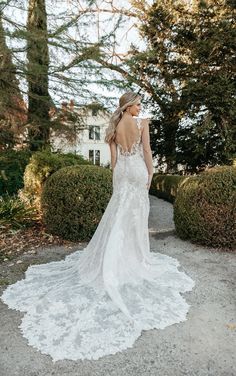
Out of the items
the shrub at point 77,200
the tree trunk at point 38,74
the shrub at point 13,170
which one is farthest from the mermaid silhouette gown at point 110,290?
the shrub at point 13,170

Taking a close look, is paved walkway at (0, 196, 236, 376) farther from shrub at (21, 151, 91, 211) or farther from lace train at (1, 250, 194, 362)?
shrub at (21, 151, 91, 211)

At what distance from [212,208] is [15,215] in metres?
4.17

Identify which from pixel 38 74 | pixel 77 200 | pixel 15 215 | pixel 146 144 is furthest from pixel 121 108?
pixel 15 215

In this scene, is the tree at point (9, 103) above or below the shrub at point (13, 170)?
above

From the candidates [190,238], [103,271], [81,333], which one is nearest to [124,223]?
[103,271]

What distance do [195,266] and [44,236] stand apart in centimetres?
295

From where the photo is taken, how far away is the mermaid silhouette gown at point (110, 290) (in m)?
2.85

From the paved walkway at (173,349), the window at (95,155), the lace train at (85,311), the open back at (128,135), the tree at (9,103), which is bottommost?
the paved walkway at (173,349)

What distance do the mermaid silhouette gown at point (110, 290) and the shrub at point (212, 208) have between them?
104cm

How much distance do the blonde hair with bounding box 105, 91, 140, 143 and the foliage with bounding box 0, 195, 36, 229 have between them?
3689 millimetres

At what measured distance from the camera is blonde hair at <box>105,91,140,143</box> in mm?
3863

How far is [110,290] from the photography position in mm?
3430

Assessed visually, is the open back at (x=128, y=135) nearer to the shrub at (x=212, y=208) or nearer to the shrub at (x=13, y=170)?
the shrub at (x=212, y=208)

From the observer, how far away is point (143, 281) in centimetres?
384
